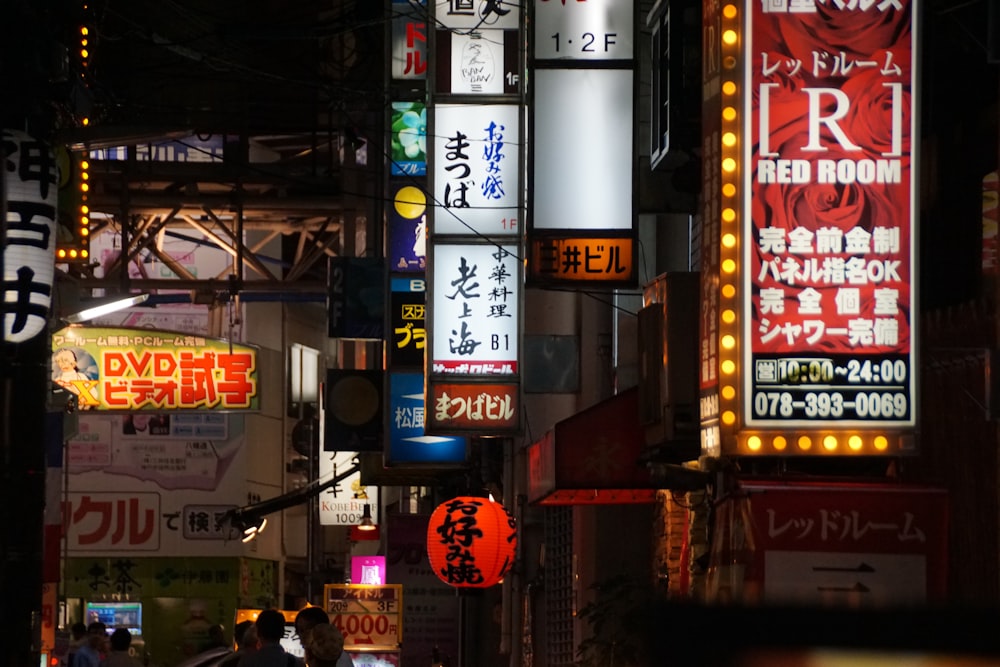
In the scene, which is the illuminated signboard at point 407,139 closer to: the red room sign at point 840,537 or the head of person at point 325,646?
the head of person at point 325,646

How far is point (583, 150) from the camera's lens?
14.7 meters

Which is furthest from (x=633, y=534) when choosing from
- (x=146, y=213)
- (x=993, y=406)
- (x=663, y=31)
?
(x=146, y=213)

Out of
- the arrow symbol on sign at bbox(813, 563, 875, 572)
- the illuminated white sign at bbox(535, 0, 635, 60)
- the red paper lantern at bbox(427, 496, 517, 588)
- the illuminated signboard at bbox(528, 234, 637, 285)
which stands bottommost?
the red paper lantern at bbox(427, 496, 517, 588)

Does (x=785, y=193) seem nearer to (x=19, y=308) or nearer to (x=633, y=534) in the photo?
(x=19, y=308)

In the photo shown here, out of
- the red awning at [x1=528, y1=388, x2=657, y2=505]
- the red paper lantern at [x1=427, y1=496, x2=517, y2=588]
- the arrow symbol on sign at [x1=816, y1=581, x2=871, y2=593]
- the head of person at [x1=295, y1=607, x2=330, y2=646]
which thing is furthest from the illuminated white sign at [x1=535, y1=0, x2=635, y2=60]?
the red paper lantern at [x1=427, y1=496, x2=517, y2=588]

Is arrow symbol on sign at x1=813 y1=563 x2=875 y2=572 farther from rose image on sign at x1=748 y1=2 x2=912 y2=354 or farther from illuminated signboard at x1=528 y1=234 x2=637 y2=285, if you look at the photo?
Answer: illuminated signboard at x1=528 y1=234 x2=637 y2=285

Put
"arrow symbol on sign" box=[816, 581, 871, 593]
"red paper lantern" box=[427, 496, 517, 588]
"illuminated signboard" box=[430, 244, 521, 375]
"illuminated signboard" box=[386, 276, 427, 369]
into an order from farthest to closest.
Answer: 1. "illuminated signboard" box=[386, 276, 427, 369]
2. "red paper lantern" box=[427, 496, 517, 588]
3. "illuminated signboard" box=[430, 244, 521, 375]
4. "arrow symbol on sign" box=[816, 581, 871, 593]

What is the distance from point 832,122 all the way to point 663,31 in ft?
10.1

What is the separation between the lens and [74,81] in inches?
536

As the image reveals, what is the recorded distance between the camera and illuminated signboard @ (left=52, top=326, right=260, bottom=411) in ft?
71.8

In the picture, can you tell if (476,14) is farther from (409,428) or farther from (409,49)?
(409,428)

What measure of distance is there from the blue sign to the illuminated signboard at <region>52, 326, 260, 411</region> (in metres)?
2.05

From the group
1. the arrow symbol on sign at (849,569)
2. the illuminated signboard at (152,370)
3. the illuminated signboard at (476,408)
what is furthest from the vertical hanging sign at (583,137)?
the illuminated signboard at (152,370)

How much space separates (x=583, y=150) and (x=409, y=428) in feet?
29.1
